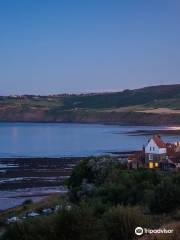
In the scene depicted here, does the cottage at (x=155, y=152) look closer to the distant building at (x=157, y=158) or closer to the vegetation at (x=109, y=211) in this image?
the distant building at (x=157, y=158)

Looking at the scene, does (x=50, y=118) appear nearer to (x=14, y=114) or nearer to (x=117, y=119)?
(x=14, y=114)

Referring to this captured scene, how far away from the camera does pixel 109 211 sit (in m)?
11.0

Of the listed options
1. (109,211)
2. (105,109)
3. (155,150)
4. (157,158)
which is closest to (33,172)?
(155,150)

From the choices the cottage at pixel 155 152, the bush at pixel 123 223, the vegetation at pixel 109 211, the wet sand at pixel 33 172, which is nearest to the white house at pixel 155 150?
the cottage at pixel 155 152

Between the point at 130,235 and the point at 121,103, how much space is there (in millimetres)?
181564

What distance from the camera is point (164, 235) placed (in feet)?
24.8

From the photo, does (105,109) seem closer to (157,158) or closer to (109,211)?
(157,158)

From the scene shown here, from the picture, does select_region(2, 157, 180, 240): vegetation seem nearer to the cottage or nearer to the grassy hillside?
the cottage

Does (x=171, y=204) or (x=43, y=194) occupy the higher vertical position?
(x=171, y=204)

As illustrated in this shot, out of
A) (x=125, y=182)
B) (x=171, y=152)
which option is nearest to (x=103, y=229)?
(x=125, y=182)

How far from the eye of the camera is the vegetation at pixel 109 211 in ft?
30.7

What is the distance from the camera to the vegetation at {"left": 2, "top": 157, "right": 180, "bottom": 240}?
9.36m

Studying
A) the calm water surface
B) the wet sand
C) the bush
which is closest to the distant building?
the wet sand

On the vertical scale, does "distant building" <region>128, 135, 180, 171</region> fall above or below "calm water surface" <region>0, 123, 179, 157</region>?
above
